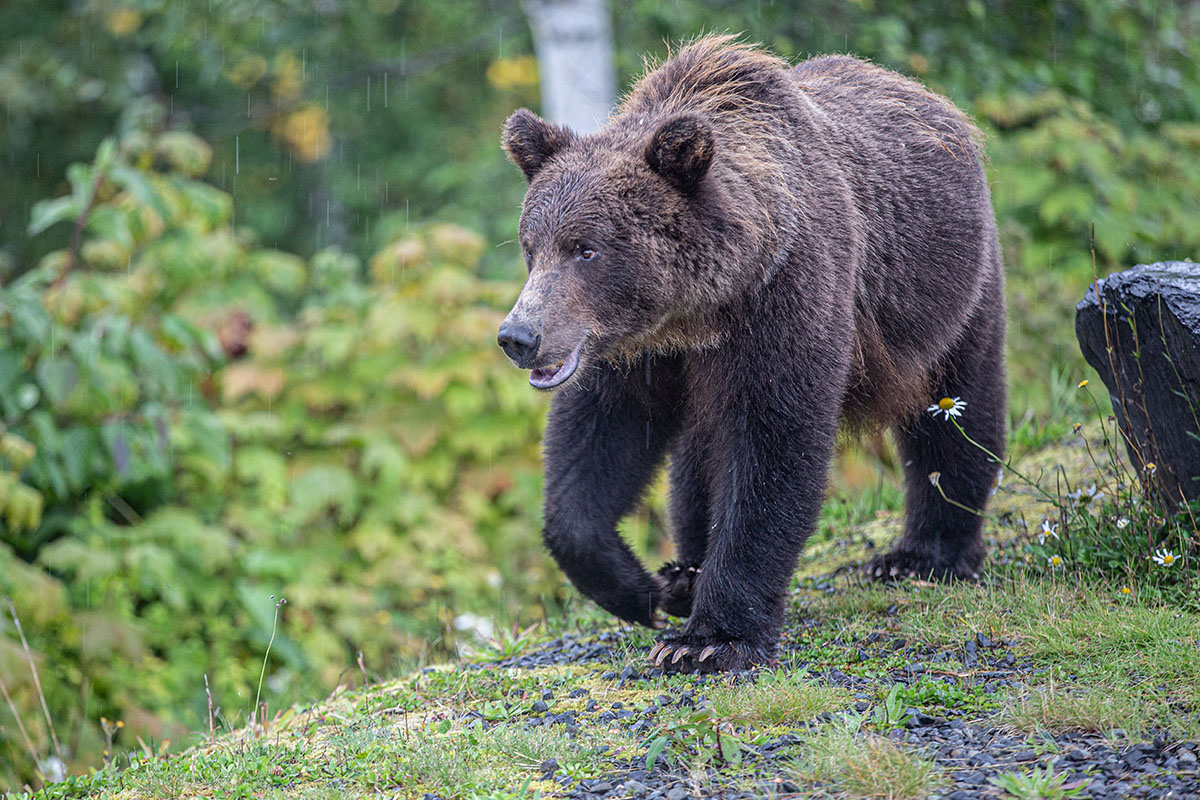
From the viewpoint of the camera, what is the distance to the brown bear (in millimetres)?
4008

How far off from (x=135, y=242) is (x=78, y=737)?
3.70 metres

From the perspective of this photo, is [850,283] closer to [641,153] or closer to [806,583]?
[641,153]

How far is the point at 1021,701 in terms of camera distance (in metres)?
3.45

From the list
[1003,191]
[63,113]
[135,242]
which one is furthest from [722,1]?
[63,113]

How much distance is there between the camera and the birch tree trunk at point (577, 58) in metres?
8.56

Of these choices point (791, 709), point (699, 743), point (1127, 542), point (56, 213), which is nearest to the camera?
point (699, 743)

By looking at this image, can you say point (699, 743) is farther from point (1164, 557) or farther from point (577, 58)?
point (577, 58)

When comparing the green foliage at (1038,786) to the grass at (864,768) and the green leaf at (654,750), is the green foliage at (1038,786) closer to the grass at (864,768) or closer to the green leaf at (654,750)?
the grass at (864,768)

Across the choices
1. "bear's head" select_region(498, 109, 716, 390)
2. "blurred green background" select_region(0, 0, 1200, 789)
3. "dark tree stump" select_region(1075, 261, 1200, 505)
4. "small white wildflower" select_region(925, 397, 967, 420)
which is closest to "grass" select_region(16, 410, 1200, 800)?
"dark tree stump" select_region(1075, 261, 1200, 505)

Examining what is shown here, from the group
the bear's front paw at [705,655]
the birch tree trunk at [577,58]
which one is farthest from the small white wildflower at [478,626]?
the birch tree trunk at [577,58]

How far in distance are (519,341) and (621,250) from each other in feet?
1.67

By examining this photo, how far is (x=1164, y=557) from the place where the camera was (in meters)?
4.17

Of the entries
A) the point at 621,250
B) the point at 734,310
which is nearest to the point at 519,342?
the point at 621,250

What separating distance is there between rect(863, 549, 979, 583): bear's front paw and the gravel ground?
91 cm
